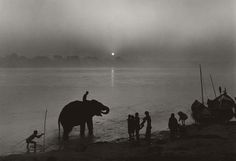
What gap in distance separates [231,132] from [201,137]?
2970 mm

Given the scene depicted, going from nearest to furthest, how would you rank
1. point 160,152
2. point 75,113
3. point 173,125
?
point 160,152, point 173,125, point 75,113

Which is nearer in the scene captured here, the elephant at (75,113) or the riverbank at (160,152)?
the riverbank at (160,152)

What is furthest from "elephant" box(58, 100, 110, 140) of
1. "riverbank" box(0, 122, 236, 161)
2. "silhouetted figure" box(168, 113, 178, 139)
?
"silhouetted figure" box(168, 113, 178, 139)

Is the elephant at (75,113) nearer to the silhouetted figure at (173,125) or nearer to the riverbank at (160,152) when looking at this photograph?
the riverbank at (160,152)

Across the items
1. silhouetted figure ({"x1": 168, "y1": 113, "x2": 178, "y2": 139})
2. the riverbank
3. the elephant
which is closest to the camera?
the riverbank

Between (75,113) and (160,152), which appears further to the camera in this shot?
(75,113)

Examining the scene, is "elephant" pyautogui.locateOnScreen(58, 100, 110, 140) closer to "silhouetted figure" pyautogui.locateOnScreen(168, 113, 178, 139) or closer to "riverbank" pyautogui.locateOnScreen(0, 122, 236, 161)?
"riverbank" pyautogui.locateOnScreen(0, 122, 236, 161)

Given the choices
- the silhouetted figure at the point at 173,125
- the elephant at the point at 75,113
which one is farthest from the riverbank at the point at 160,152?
the elephant at the point at 75,113

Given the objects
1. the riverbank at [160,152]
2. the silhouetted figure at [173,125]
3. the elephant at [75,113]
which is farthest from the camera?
the elephant at [75,113]

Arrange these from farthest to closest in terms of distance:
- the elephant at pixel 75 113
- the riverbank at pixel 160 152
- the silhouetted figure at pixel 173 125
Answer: the elephant at pixel 75 113
the silhouetted figure at pixel 173 125
the riverbank at pixel 160 152

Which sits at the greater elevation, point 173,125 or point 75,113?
point 75,113

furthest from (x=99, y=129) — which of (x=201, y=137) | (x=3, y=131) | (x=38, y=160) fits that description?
(x=38, y=160)

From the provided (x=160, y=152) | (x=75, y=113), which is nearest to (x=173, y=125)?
(x=160, y=152)

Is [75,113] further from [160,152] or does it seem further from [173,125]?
[160,152]
